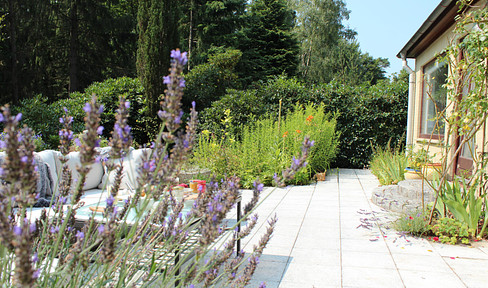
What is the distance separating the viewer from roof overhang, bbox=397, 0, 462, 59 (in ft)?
16.7

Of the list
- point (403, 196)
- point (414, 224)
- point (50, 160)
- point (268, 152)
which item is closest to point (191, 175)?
point (268, 152)

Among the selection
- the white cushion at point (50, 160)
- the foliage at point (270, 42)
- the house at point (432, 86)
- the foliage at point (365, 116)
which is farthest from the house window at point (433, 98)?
the foliage at point (270, 42)

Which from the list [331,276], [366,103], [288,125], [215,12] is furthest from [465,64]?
[215,12]

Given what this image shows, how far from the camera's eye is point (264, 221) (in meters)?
4.34

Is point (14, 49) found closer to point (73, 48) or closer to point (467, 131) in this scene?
point (73, 48)

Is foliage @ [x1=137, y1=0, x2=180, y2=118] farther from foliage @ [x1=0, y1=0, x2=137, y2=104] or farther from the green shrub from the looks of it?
foliage @ [x1=0, y1=0, x2=137, y2=104]

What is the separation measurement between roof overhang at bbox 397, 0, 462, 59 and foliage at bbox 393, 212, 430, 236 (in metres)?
2.56

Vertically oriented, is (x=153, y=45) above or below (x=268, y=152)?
above

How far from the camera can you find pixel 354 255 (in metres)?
3.27

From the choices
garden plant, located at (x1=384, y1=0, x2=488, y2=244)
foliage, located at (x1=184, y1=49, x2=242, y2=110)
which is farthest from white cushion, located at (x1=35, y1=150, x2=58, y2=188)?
foliage, located at (x1=184, y1=49, x2=242, y2=110)

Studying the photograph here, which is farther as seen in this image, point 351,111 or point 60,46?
point 60,46

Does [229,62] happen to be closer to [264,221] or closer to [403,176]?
[403,176]

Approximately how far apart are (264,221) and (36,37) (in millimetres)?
13261

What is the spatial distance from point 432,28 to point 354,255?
4628mm
